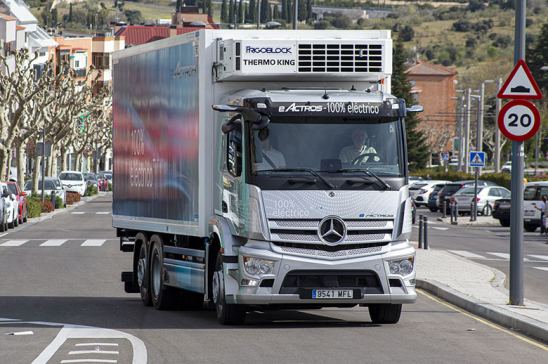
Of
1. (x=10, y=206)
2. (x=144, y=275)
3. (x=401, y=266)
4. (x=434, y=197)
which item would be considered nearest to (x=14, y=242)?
(x=10, y=206)

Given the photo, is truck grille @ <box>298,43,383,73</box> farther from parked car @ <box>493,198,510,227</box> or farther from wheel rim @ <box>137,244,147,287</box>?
parked car @ <box>493,198,510,227</box>

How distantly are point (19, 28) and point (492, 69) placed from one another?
7469 cm

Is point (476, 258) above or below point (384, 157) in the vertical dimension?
below

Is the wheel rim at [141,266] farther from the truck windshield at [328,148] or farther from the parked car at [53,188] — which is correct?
the parked car at [53,188]

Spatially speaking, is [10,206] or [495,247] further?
[10,206]

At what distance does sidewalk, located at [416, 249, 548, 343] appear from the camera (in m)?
17.0

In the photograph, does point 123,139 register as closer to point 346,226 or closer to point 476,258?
point 346,226

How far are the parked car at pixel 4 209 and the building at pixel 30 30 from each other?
70933mm

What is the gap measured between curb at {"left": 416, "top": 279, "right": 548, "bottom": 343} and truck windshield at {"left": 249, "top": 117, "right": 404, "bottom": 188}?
2.42 meters

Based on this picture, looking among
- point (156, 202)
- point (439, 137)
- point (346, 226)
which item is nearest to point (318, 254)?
point (346, 226)

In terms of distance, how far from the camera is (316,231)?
53.2 ft

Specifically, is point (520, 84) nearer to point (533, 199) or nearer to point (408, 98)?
point (533, 199)

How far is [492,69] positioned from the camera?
169m

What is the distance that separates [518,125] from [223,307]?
16.3 feet
